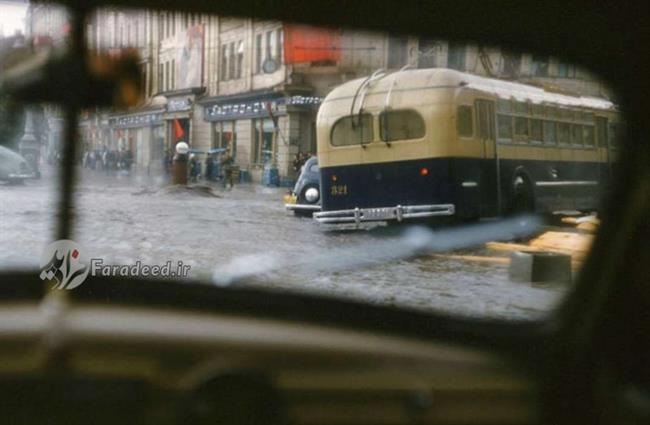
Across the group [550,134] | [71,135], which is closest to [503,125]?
[550,134]

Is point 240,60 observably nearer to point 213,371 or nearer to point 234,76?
point 234,76

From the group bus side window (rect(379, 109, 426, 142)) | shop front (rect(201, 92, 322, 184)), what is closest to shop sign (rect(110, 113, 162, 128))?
shop front (rect(201, 92, 322, 184))

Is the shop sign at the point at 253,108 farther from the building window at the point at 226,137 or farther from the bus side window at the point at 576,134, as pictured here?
the bus side window at the point at 576,134

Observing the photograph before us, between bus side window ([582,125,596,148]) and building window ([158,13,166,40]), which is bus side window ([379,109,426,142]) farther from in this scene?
building window ([158,13,166,40])

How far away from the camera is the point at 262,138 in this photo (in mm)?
1825

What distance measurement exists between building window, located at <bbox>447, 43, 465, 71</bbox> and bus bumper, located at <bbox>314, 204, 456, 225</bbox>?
34 cm

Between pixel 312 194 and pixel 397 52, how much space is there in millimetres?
398

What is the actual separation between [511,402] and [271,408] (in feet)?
2.09

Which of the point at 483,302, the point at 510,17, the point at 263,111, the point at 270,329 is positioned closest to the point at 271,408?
the point at 270,329

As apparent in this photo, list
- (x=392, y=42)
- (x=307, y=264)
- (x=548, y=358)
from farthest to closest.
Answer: (x=548, y=358)
(x=392, y=42)
(x=307, y=264)

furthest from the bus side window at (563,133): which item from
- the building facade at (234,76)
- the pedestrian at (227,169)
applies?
the pedestrian at (227,169)

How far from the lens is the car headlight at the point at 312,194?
1.82 m

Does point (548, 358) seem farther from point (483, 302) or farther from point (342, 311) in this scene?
point (342, 311)

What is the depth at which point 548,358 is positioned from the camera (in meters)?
2.03
